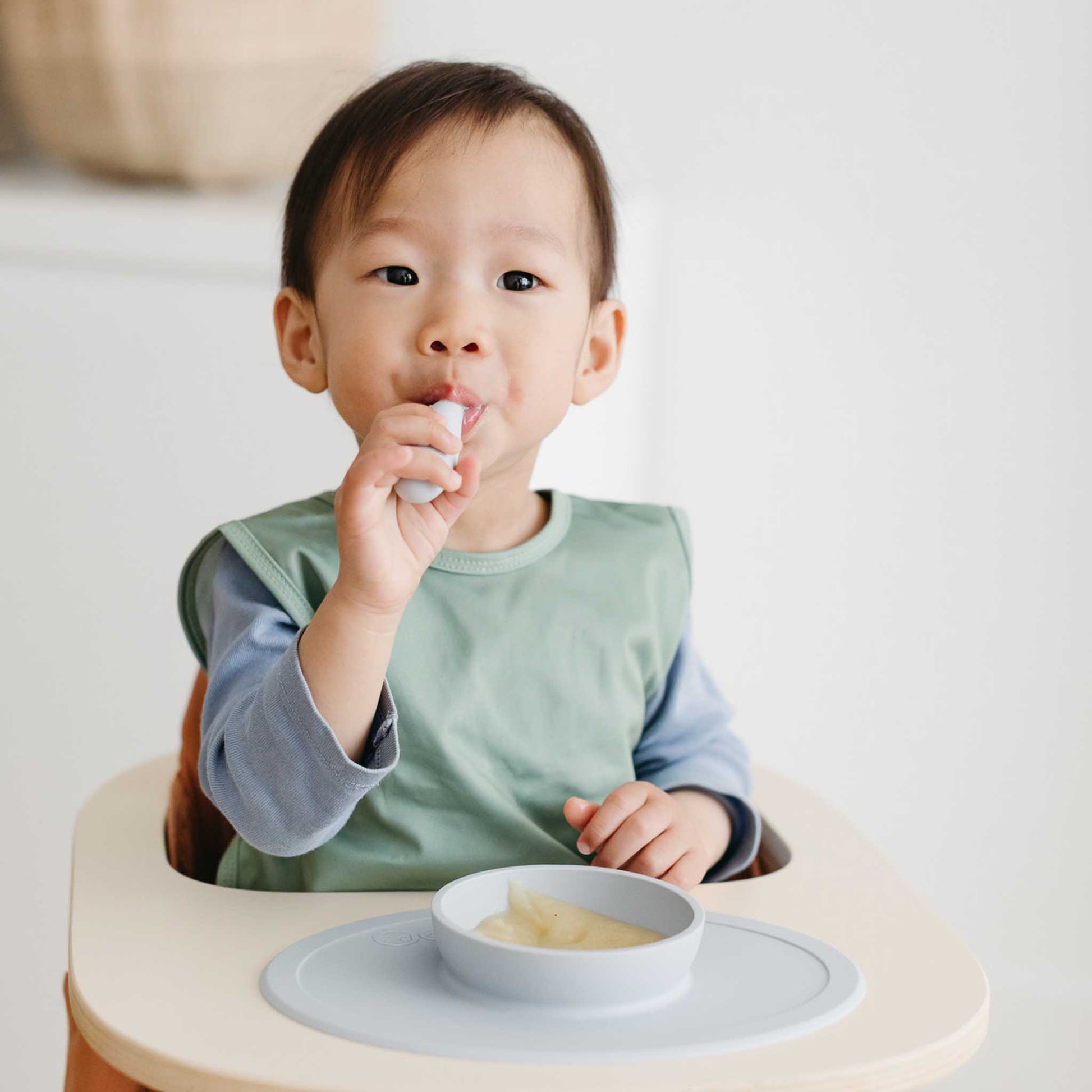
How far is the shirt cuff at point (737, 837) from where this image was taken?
A: 820 millimetres

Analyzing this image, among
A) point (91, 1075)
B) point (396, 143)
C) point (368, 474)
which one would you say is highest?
point (396, 143)

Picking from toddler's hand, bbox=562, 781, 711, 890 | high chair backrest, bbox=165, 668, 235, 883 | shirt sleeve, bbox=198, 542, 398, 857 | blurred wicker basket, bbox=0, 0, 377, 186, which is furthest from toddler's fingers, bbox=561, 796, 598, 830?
blurred wicker basket, bbox=0, 0, 377, 186

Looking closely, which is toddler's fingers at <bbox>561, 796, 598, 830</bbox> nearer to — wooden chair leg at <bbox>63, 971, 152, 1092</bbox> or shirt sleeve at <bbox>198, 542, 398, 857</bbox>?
shirt sleeve at <bbox>198, 542, 398, 857</bbox>

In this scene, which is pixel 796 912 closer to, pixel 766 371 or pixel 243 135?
pixel 766 371

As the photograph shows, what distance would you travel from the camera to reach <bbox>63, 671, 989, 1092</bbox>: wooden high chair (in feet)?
1.62

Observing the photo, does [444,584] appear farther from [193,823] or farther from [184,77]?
[184,77]

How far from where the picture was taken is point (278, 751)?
659mm

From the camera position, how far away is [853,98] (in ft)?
4.89

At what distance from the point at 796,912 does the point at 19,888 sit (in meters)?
1.01

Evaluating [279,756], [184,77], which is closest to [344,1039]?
[279,756]

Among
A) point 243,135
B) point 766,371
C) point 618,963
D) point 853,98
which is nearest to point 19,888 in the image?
point 243,135

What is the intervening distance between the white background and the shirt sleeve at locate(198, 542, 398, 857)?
0.69m

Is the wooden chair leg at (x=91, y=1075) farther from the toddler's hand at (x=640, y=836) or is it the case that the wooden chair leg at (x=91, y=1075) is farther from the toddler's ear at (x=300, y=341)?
the toddler's ear at (x=300, y=341)

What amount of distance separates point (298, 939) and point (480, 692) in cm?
21
